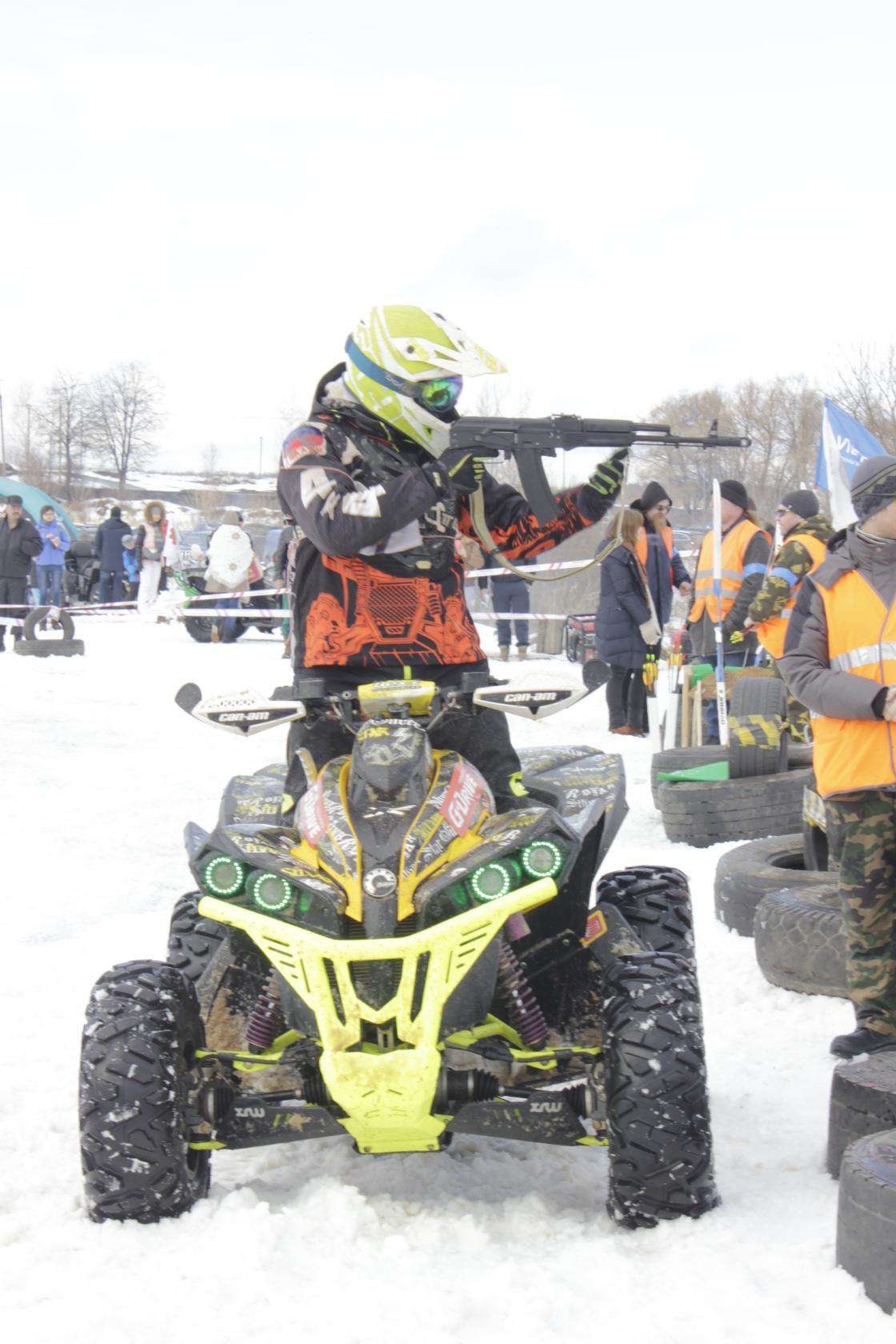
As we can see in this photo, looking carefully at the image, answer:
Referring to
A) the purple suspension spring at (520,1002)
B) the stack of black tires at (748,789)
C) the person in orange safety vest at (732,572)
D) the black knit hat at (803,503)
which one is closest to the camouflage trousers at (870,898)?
the purple suspension spring at (520,1002)

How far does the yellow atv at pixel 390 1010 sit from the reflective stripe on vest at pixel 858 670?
1058 millimetres

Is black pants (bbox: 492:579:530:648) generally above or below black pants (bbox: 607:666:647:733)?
above

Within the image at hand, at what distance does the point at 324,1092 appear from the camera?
3.58m

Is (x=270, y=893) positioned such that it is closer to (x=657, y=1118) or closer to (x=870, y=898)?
Answer: (x=657, y=1118)

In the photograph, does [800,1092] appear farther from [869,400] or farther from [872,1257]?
[869,400]

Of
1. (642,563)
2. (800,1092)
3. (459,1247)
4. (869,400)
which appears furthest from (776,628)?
(869,400)

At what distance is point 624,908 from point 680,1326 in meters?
1.67

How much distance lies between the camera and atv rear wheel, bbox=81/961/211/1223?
3.42m

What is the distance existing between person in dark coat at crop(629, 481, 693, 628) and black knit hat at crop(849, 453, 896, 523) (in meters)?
7.66

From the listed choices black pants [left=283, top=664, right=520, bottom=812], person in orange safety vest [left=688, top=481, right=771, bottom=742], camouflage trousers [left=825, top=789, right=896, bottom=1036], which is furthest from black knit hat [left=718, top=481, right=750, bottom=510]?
black pants [left=283, top=664, right=520, bottom=812]

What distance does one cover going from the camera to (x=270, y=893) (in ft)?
11.6

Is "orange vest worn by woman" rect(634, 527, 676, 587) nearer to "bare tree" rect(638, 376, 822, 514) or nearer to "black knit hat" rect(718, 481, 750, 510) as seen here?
"black knit hat" rect(718, 481, 750, 510)

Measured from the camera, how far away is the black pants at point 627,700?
13438 mm

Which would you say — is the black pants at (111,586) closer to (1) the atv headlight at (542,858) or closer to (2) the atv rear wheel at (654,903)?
(2) the atv rear wheel at (654,903)
